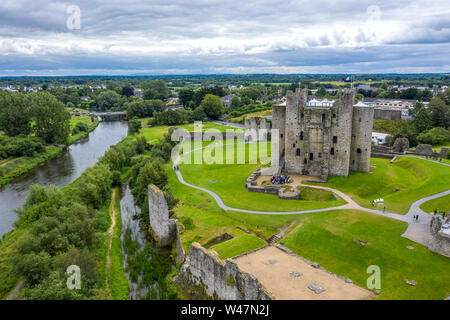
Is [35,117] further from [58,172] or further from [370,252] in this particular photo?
[370,252]

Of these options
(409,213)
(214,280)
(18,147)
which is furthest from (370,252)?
(18,147)

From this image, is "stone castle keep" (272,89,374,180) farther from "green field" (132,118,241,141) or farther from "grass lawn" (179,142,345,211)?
"green field" (132,118,241,141)

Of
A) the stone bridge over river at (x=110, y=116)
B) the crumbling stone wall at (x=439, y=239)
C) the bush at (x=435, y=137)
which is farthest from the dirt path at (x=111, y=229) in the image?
the stone bridge over river at (x=110, y=116)

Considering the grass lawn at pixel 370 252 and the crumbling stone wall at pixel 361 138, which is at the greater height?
the crumbling stone wall at pixel 361 138

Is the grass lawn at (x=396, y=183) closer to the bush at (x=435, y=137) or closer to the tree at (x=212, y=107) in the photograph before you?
the bush at (x=435, y=137)

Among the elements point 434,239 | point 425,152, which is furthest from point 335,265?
point 425,152
